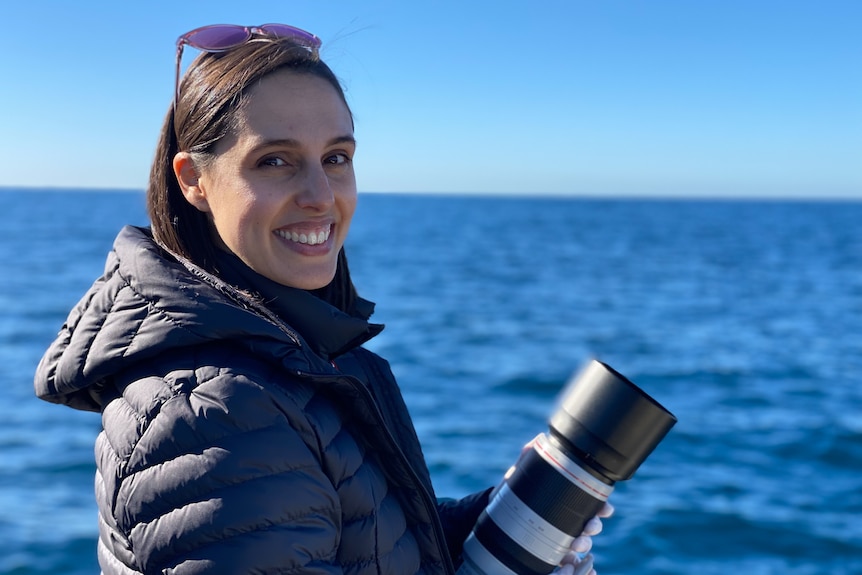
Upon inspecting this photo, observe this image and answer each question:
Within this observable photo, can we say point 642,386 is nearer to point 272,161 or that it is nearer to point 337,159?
point 337,159

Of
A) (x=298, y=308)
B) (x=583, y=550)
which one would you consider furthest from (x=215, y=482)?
(x=583, y=550)

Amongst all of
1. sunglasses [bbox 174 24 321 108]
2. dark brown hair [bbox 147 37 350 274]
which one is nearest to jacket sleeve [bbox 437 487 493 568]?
dark brown hair [bbox 147 37 350 274]

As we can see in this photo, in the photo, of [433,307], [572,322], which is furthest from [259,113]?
[433,307]

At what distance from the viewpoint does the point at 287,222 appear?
168 centimetres

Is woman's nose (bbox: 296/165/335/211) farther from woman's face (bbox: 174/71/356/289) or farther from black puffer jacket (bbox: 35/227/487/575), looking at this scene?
black puffer jacket (bbox: 35/227/487/575)

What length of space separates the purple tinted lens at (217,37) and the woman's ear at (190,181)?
8.9 inches

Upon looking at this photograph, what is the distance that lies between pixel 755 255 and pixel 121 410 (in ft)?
104

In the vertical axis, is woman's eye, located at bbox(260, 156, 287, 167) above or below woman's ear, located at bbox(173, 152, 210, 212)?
above

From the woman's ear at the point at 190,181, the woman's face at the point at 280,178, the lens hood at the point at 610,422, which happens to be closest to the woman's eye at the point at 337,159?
the woman's face at the point at 280,178

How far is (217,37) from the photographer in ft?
5.76

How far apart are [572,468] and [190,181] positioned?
3.44ft

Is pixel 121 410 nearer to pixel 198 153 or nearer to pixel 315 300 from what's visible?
pixel 315 300

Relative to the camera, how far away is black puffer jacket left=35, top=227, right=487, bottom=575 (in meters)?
1.31

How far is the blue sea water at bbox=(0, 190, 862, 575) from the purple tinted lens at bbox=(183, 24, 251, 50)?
0.39 meters
